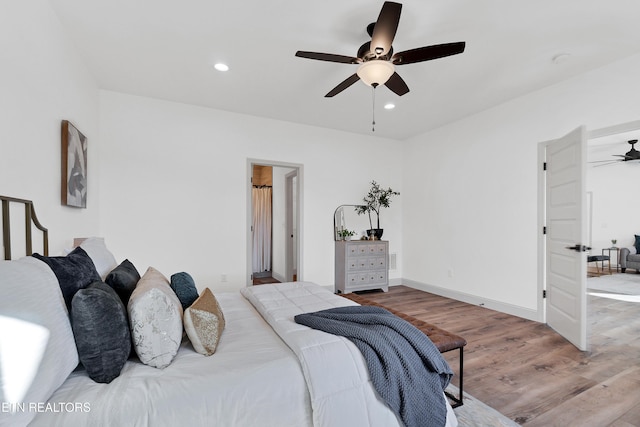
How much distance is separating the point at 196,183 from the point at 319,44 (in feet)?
8.24

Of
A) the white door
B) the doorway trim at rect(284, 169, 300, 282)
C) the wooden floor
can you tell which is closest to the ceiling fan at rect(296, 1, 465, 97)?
the white door

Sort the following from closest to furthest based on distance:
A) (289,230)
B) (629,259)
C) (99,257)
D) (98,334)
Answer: (98,334), (99,257), (289,230), (629,259)

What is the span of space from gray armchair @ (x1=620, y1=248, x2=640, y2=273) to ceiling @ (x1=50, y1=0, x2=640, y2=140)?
5.86 metres

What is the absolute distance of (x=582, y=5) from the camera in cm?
214

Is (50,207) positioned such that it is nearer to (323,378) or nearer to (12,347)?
(12,347)

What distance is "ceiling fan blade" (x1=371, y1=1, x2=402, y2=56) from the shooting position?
178 centimetres

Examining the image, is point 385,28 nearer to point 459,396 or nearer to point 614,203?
point 459,396

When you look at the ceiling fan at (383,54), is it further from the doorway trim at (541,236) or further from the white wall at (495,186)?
the doorway trim at (541,236)

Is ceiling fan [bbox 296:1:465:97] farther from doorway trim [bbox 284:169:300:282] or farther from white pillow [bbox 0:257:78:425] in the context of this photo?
doorway trim [bbox 284:169:300:282]

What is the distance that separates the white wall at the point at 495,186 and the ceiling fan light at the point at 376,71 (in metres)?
2.39

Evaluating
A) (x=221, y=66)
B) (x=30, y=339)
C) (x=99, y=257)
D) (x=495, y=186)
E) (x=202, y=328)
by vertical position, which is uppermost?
(x=221, y=66)

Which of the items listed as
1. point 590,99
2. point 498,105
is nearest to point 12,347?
point 590,99

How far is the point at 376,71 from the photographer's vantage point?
2.35 m

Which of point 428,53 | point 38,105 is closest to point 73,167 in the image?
point 38,105
